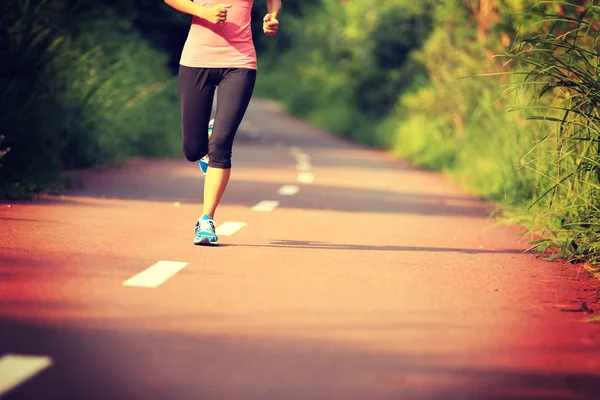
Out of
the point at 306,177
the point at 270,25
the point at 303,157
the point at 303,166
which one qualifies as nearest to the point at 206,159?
the point at 270,25

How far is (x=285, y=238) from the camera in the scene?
971cm

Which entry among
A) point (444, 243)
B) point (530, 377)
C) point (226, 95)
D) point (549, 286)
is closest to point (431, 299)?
point (549, 286)

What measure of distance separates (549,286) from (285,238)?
261 centimetres

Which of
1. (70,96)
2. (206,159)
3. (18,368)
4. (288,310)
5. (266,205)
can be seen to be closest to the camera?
(18,368)

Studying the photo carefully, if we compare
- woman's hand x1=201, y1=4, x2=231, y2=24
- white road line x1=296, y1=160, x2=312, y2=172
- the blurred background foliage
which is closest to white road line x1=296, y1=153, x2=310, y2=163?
white road line x1=296, y1=160, x2=312, y2=172

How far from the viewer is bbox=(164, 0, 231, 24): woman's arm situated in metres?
8.39

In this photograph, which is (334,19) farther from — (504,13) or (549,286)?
→ (549,286)

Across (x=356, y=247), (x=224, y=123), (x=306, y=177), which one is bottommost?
(x=306, y=177)

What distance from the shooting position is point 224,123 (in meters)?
8.67

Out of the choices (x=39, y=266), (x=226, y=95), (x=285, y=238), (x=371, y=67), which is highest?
(x=226, y=95)

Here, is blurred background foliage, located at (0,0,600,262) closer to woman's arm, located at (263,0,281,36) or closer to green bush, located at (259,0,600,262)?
green bush, located at (259,0,600,262)

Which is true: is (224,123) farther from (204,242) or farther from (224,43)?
(204,242)

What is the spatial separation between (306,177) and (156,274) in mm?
11600

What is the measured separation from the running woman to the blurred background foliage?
1.74 meters
